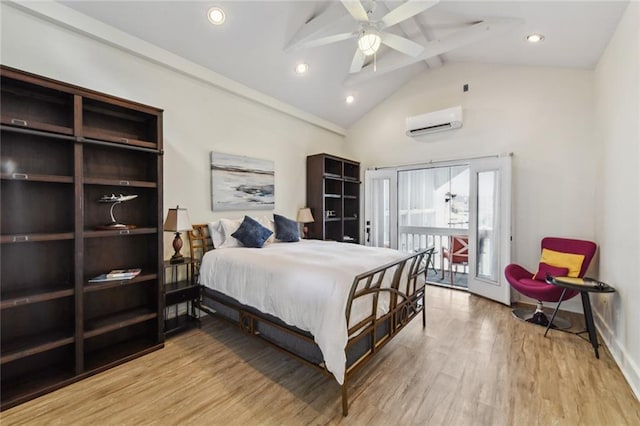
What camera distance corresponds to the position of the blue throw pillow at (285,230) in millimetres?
3855

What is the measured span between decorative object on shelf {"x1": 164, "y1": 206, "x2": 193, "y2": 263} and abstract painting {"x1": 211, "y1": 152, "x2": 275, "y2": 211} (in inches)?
26.4

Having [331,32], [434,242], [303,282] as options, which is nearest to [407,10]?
[331,32]

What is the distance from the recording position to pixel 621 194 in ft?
8.09

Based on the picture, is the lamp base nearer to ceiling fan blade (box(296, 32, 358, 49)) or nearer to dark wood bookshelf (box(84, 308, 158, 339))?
dark wood bookshelf (box(84, 308, 158, 339))

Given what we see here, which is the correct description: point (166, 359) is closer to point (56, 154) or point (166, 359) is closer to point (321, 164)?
point (56, 154)

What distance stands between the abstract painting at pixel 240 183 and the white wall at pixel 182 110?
0.33 feet

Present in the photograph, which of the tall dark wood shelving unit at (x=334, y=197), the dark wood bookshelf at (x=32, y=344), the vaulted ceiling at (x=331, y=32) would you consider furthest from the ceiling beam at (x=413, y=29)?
the dark wood bookshelf at (x=32, y=344)

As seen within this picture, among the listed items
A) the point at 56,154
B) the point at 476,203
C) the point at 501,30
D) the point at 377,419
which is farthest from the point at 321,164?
the point at 377,419

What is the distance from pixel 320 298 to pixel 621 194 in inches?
114

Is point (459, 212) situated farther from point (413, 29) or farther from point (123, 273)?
point (123, 273)

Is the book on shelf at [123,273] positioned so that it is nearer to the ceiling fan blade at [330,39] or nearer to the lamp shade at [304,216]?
the lamp shade at [304,216]

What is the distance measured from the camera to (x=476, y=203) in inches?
167

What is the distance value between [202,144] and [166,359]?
2.42m

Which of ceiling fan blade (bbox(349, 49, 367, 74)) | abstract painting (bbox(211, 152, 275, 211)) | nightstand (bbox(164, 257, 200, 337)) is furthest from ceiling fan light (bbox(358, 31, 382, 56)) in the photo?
nightstand (bbox(164, 257, 200, 337))
